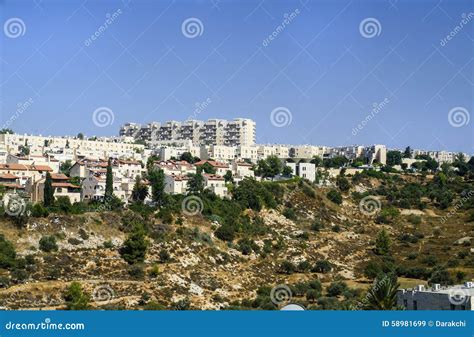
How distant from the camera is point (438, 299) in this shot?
11.7 metres

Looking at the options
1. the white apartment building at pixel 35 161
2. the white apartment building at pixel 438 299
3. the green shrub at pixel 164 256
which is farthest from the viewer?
the white apartment building at pixel 35 161

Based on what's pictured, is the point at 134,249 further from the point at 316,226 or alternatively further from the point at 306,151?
the point at 306,151

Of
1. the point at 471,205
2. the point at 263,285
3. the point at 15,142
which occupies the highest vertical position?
the point at 15,142

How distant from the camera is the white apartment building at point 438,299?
11.1 metres

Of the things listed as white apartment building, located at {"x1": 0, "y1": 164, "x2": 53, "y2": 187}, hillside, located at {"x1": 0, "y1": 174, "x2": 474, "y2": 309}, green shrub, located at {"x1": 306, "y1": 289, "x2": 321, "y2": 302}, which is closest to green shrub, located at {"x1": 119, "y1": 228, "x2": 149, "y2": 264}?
hillside, located at {"x1": 0, "y1": 174, "x2": 474, "y2": 309}

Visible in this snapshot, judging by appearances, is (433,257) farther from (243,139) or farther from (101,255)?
(243,139)

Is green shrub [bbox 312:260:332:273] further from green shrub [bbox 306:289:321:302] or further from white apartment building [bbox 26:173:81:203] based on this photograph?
white apartment building [bbox 26:173:81:203]

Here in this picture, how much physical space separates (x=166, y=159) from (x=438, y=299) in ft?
101

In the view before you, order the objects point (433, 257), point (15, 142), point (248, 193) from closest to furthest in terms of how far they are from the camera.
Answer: point (433, 257)
point (248, 193)
point (15, 142)

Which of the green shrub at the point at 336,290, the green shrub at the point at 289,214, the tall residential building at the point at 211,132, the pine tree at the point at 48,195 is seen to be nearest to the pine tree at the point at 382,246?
the green shrub at the point at 289,214

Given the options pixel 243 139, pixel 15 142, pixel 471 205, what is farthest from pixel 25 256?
pixel 243 139

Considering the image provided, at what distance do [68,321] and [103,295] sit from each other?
33.3 feet

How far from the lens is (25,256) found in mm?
18547

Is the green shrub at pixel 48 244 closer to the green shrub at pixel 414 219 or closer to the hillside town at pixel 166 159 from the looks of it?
the hillside town at pixel 166 159
